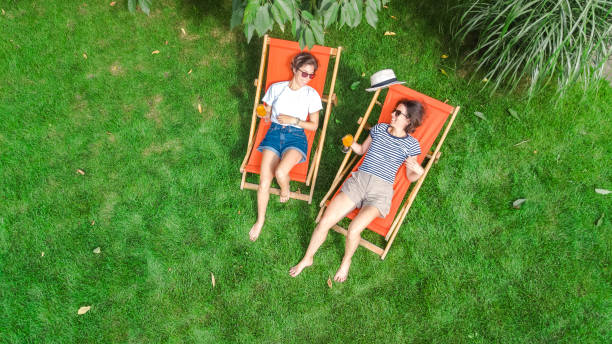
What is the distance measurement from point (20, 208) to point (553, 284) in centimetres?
594

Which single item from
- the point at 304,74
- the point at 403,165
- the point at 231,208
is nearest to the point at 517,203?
the point at 403,165

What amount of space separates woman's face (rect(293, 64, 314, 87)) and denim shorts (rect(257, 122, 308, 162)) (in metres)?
0.50

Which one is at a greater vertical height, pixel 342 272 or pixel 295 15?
pixel 295 15

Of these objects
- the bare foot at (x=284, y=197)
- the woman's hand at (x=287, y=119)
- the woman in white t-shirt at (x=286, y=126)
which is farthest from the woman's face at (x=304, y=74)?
the bare foot at (x=284, y=197)

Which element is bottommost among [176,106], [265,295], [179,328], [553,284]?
[179,328]

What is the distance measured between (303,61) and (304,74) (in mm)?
187

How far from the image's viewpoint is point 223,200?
416 centimetres

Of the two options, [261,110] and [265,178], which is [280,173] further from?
[261,110]

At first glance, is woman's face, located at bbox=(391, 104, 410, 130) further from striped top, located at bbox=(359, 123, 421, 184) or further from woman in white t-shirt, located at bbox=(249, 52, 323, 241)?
woman in white t-shirt, located at bbox=(249, 52, 323, 241)

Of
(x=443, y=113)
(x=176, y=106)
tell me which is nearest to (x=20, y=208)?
(x=176, y=106)

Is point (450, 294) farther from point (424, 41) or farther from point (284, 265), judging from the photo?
point (424, 41)

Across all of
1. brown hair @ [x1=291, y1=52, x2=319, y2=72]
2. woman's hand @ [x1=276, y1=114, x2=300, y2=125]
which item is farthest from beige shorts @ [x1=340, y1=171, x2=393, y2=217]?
brown hair @ [x1=291, y1=52, x2=319, y2=72]

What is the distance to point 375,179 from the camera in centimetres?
367

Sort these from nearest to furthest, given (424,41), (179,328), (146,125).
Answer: (179,328), (146,125), (424,41)
